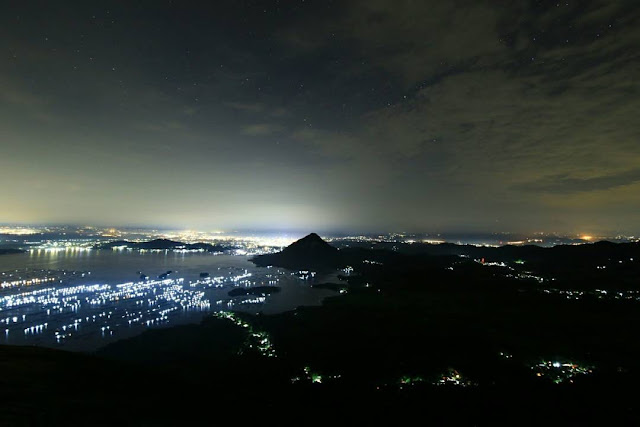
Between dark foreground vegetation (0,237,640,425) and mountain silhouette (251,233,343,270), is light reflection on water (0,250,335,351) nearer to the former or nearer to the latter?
dark foreground vegetation (0,237,640,425)

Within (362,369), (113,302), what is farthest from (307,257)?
(362,369)

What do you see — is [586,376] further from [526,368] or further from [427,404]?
[427,404]

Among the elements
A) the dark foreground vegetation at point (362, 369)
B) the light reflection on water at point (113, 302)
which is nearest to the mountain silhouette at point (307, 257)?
the light reflection on water at point (113, 302)

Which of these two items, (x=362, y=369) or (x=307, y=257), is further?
(x=307, y=257)

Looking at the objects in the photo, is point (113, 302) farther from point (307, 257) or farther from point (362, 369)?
point (307, 257)

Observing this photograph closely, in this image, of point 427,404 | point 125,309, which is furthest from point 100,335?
point 427,404

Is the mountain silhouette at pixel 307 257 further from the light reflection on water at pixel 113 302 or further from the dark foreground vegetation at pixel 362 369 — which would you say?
the dark foreground vegetation at pixel 362 369
